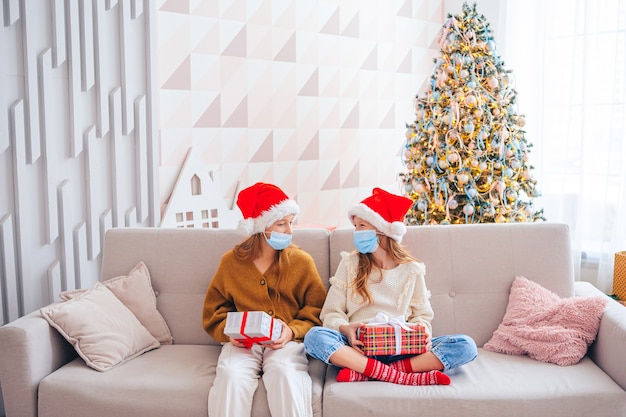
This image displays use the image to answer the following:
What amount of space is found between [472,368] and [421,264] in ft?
1.45

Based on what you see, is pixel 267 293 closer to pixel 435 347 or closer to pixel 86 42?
pixel 435 347

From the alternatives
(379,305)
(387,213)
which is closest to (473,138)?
(387,213)

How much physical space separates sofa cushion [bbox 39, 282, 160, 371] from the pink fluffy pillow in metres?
1.35

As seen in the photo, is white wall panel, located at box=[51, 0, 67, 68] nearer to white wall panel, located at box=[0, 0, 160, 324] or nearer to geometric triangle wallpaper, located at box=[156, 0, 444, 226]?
white wall panel, located at box=[0, 0, 160, 324]

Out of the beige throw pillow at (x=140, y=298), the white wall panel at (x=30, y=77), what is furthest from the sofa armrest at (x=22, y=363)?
the white wall panel at (x=30, y=77)

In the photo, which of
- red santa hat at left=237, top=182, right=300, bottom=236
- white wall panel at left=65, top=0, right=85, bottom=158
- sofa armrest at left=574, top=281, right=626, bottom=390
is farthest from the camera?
white wall panel at left=65, top=0, right=85, bottom=158

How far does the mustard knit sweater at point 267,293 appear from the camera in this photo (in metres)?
2.64

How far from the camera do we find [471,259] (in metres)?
2.79

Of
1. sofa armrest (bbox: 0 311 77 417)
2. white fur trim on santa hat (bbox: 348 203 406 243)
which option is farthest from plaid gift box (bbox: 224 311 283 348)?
sofa armrest (bbox: 0 311 77 417)

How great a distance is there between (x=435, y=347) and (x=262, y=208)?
83 cm

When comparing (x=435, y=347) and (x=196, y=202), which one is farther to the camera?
(x=196, y=202)

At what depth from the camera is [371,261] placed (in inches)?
106

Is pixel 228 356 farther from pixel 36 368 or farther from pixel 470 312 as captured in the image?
pixel 470 312

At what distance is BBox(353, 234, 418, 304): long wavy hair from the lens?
2.61 meters
